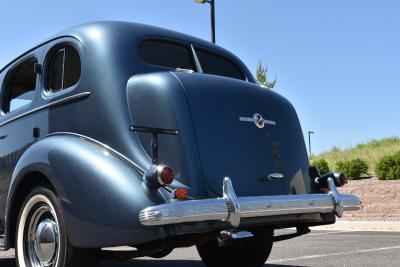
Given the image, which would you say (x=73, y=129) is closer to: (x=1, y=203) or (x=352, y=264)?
(x=1, y=203)

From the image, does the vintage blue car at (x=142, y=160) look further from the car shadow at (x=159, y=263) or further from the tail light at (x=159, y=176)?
the car shadow at (x=159, y=263)

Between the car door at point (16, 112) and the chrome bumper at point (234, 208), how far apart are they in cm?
179

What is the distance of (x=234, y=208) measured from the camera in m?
3.71

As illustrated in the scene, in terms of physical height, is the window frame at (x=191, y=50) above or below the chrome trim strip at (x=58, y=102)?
above

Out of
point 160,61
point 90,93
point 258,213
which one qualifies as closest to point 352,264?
point 258,213

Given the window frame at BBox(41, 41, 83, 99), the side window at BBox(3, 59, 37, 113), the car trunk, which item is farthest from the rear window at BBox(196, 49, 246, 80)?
the side window at BBox(3, 59, 37, 113)

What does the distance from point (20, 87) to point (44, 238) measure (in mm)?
1825

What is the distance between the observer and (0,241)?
478 cm

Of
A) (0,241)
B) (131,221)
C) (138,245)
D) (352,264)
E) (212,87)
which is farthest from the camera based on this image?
(352,264)

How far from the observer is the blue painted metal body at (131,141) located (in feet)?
12.5

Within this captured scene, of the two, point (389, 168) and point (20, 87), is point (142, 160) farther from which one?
point (389, 168)

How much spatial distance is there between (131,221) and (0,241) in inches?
66.8

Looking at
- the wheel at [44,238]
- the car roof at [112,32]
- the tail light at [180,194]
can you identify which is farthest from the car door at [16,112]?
→ the tail light at [180,194]

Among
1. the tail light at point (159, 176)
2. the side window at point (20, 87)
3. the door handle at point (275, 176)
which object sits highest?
the side window at point (20, 87)
